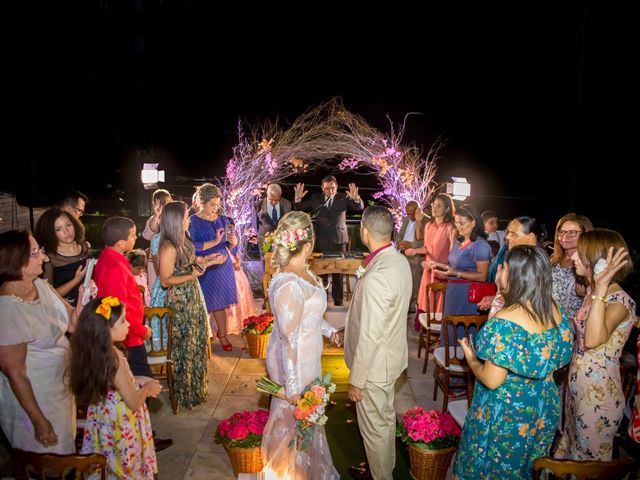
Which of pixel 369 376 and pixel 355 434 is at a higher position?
pixel 369 376

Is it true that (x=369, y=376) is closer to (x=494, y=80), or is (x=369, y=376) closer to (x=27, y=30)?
(x=27, y=30)

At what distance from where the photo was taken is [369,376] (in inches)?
123

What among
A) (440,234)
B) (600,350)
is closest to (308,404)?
(600,350)

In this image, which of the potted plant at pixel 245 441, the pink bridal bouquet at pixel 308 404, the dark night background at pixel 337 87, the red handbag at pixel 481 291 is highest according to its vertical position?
the dark night background at pixel 337 87

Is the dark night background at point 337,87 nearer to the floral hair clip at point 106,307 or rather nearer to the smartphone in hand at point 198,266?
the smartphone in hand at point 198,266

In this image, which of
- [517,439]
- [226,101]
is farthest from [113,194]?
[517,439]

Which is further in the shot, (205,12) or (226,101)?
(226,101)

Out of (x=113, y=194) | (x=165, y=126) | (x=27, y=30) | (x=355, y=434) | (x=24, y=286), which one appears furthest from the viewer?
(x=165, y=126)

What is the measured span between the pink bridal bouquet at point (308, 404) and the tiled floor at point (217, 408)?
0.98 meters

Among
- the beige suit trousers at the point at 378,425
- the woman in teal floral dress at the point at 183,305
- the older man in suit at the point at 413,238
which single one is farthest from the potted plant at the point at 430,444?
the older man in suit at the point at 413,238

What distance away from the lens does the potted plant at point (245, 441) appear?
3.39 meters

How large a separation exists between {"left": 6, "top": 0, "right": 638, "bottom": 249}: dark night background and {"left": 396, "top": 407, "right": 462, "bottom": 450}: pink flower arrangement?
28.7ft

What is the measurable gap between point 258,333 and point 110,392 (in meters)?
2.82

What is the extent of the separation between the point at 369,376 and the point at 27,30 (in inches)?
400
